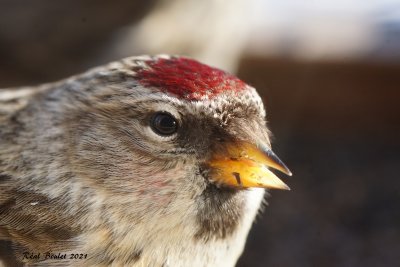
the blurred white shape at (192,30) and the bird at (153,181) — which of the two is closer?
the bird at (153,181)

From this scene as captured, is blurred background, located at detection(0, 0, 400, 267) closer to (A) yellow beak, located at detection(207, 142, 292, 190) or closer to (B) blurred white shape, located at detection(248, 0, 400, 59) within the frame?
(B) blurred white shape, located at detection(248, 0, 400, 59)

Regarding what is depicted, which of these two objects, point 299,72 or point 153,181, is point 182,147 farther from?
point 299,72

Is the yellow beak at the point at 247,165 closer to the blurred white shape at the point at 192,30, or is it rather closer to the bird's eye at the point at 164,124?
the bird's eye at the point at 164,124

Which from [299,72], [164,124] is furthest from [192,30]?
[164,124]

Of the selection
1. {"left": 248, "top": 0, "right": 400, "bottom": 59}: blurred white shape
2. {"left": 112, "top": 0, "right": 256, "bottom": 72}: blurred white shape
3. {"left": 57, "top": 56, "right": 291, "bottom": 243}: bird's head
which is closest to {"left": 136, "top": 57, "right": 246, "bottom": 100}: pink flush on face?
{"left": 57, "top": 56, "right": 291, "bottom": 243}: bird's head

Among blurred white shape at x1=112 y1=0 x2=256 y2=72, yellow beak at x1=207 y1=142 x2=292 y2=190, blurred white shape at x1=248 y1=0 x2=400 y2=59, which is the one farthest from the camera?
blurred white shape at x1=112 y1=0 x2=256 y2=72

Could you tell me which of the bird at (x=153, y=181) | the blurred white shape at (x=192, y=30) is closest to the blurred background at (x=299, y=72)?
the blurred white shape at (x=192, y=30)

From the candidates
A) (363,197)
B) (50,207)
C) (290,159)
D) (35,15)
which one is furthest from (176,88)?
(35,15)
